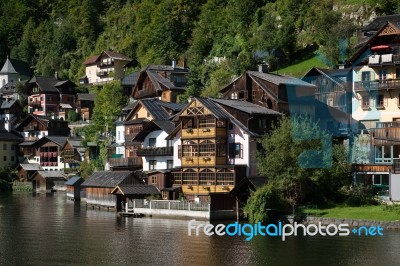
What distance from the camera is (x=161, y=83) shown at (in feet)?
385

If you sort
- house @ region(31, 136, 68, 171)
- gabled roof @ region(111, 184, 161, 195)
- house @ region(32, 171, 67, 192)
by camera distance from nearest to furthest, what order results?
1. gabled roof @ region(111, 184, 161, 195)
2. house @ region(32, 171, 67, 192)
3. house @ region(31, 136, 68, 171)

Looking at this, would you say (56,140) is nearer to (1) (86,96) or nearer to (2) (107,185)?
(1) (86,96)

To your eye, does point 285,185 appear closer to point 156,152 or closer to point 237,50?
point 156,152

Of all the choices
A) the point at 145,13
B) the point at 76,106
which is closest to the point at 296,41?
the point at 76,106

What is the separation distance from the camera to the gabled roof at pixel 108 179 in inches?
3129

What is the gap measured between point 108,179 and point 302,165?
24969 mm

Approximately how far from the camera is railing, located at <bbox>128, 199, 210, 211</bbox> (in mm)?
67769

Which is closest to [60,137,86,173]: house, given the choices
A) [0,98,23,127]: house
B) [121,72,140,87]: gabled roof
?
[121,72,140,87]: gabled roof

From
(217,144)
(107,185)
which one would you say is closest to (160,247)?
(217,144)

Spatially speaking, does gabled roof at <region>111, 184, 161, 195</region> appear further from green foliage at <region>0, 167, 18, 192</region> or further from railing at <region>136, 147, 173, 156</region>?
green foliage at <region>0, 167, 18, 192</region>

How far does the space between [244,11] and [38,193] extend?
47.8m

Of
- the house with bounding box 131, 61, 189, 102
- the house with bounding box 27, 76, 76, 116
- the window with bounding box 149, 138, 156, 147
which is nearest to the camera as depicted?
the window with bounding box 149, 138, 156, 147

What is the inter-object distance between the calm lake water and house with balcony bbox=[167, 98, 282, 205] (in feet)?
26.0

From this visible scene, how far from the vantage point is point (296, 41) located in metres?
119
